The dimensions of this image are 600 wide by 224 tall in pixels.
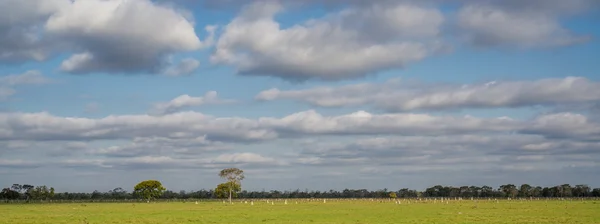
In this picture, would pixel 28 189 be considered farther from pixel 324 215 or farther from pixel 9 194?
pixel 324 215

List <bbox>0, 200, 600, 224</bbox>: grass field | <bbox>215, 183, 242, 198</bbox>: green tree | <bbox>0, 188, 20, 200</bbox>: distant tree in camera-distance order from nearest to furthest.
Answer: <bbox>0, 200, 600, 224</bbox>: grass field → <bbox>215, 183, 242, 198</bbox>: green tree → <bbox>0, 188, 20, 200</bbox>: distant tree

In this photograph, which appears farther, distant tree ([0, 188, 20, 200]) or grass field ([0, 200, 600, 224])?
distant tree ([0, 188, 20, 200])

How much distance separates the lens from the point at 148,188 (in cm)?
14212

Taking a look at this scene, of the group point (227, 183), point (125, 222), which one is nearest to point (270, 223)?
point (125, 222)

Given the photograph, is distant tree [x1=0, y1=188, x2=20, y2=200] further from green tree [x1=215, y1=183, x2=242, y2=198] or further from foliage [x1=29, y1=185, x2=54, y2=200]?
green tree [x1=215, y1=183, x2=242, y2=198]

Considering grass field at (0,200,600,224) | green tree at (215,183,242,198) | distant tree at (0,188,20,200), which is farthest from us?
distant tree at (0,188,20,200)

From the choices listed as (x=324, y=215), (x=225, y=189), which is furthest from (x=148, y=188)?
(x=324, y=215)

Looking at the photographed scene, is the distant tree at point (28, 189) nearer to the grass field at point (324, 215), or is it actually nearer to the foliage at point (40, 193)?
the foliage at point (40, 193)

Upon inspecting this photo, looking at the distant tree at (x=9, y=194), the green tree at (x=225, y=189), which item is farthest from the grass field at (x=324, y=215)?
the distant tree at (x=9, y=194)

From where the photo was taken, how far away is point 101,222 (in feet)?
136

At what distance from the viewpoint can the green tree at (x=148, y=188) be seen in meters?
142

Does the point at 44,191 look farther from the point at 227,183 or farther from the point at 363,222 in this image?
the point at 363,222

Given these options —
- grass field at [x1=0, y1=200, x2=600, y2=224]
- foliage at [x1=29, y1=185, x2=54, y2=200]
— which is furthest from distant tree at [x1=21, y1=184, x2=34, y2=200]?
grass field at [x1=0, y1=200, x2=600, y2=224]

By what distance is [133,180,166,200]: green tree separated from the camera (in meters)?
142
